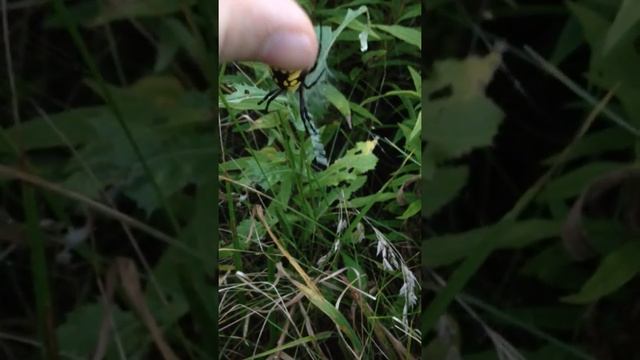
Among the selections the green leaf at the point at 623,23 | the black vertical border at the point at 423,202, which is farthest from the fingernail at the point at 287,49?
the green leaf at the point at 623,23

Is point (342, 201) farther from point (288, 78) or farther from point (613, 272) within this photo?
point (613, 272)

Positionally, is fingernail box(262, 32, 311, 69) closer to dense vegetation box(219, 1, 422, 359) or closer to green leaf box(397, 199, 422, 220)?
dense vegetation box(219, 1, 422, 359)

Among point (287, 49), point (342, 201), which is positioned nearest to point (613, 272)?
point (342, 201)

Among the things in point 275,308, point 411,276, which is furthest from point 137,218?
point 411,276

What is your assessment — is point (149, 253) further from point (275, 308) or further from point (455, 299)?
point (455, 299)

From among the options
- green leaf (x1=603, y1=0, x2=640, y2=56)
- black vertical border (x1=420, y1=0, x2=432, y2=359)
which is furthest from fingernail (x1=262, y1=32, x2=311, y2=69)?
green leaf (x1=603, y1=0, x2=640, y2=56)

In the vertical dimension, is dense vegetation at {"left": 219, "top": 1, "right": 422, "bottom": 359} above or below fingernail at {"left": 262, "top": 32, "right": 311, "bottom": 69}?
below
